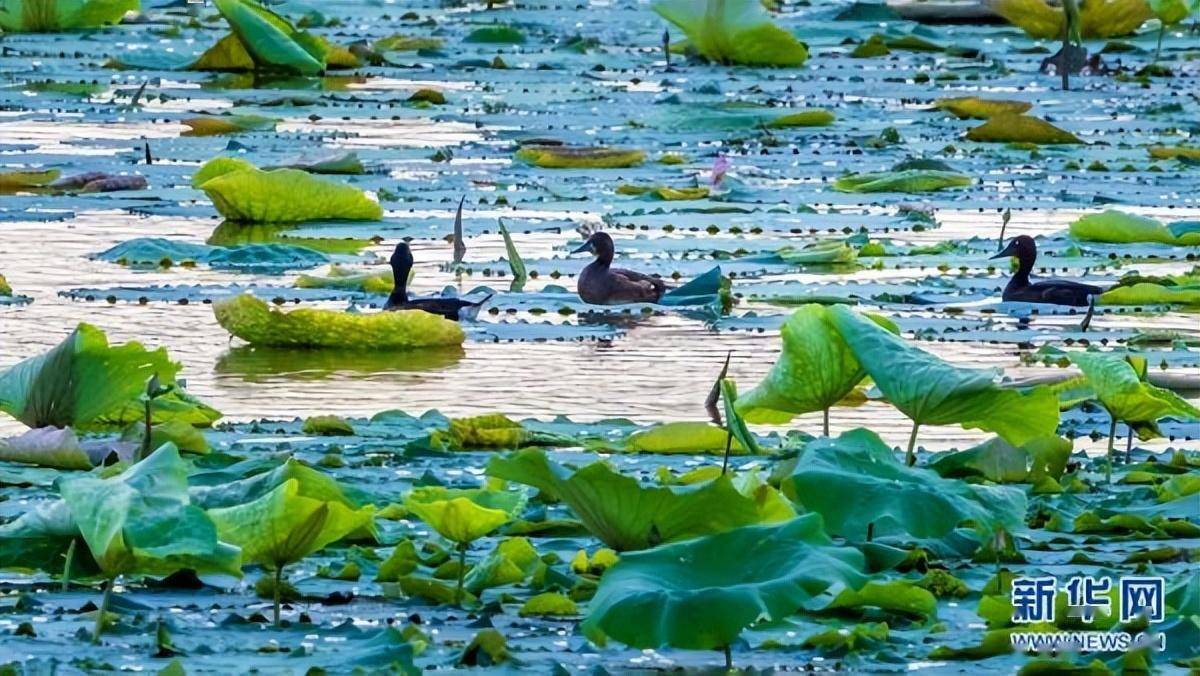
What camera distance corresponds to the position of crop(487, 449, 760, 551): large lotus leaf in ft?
11.7

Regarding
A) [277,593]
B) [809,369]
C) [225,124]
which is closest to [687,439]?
[809,369]

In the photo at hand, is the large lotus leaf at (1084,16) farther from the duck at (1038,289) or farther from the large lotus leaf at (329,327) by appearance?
the large lotus leaf at (329,327)

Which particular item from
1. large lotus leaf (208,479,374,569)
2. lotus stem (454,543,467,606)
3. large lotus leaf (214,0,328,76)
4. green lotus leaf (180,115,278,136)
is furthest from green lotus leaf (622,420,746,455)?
large lotus leaf (214,0,328,76)

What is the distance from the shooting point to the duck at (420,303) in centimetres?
703

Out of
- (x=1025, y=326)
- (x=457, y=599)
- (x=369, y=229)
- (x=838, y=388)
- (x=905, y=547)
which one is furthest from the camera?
(x=369, y=229)

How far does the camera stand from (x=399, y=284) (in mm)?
7297

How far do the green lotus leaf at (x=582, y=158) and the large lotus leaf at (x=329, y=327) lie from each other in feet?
13.6

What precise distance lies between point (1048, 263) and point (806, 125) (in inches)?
169

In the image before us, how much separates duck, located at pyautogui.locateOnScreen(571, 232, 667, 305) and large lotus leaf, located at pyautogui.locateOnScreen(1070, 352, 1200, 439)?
9.49 ft

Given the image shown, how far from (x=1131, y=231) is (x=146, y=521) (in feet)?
19.3

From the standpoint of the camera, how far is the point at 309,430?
5094 mm

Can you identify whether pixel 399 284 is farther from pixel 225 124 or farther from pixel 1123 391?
pixel 225 124

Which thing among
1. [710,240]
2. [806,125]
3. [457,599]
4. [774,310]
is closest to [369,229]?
[710,240]

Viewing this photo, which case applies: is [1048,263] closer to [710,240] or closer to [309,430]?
[710,240]
